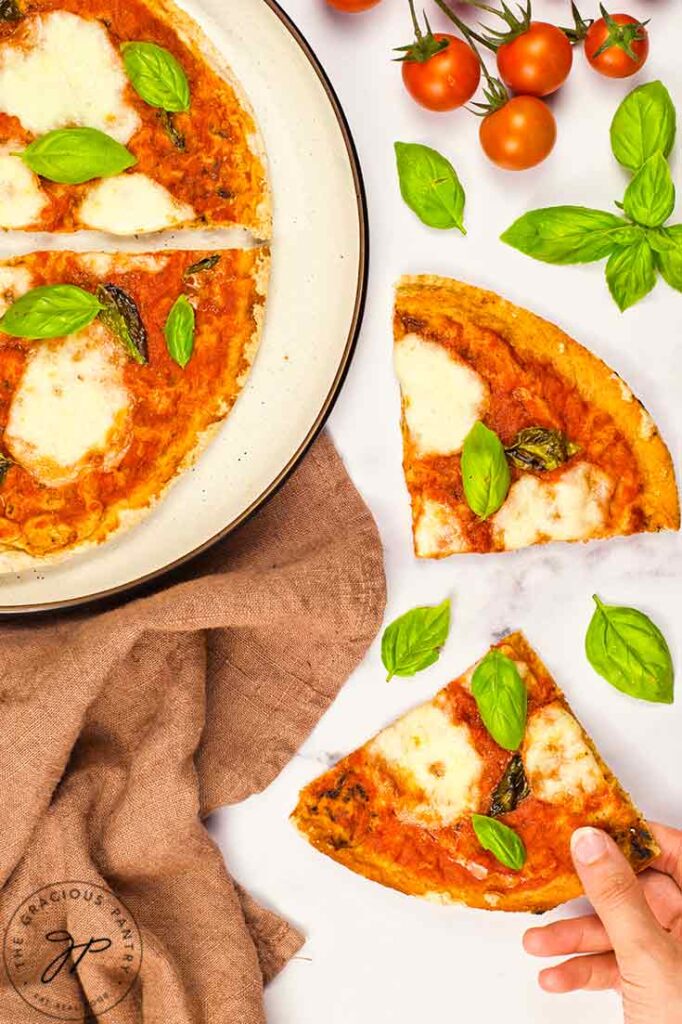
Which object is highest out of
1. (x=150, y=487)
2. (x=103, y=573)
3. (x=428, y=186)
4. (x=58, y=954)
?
(x=428, y=186)

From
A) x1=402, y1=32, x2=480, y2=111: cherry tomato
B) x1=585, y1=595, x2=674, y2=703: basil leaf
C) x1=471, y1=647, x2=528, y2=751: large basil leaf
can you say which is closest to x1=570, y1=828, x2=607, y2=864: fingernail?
x1=471, y1=647, x2=528, y2=751: large basil leaf

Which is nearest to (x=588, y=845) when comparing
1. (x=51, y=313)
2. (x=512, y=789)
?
(x=512, y=789)

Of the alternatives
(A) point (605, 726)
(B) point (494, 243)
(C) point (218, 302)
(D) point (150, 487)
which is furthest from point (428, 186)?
(A) point (605, 726)

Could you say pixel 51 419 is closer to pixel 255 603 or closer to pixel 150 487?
pixel 150 487

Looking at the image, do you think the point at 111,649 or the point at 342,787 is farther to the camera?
the point at 342,787

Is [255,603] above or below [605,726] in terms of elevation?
above

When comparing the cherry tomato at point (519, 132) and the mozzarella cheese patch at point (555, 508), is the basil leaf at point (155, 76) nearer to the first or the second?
the cherry tomato at point (519, 132)

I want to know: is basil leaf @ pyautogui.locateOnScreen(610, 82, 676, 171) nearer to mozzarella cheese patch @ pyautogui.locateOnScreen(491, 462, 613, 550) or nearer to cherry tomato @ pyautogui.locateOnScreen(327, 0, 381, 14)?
cherry tomato @ pyautogui.locateOnScreen(327, 0, 381, 14)

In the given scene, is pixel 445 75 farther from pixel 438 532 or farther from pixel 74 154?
pixel 438 532
